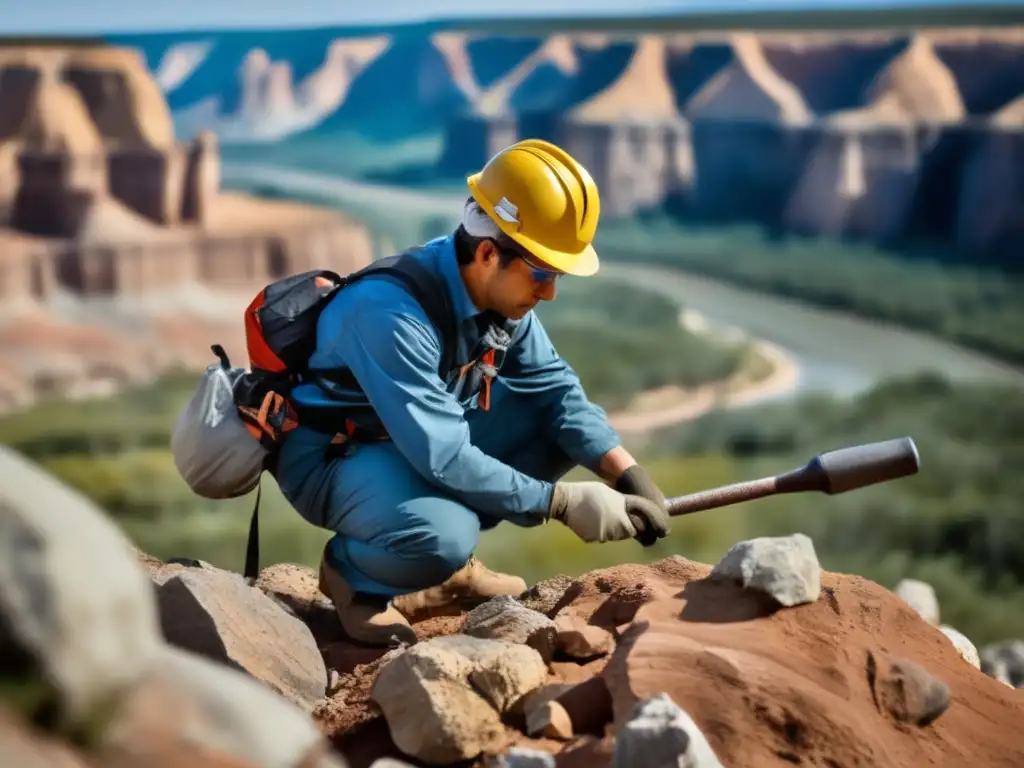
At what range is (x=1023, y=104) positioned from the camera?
15.7 metres

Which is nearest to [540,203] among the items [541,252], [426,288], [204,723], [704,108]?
[541,252]

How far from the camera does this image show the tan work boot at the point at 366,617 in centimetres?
278

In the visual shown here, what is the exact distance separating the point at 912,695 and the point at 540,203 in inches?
47.3

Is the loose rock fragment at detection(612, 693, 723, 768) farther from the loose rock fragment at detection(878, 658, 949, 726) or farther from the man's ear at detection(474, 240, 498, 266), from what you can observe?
the man's ear at detection(474, 240, 498, 266)

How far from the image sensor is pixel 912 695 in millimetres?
2232

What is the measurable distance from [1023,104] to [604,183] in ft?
18.7

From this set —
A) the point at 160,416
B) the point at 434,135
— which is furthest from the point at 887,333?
the point at 160,416

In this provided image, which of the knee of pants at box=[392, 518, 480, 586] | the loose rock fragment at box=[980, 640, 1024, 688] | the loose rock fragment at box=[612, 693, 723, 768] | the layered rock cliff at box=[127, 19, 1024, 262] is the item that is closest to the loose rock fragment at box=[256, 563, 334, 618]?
the knee of pants at box=[392, 518, 480, 586]

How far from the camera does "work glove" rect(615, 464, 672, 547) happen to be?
9.12 feet

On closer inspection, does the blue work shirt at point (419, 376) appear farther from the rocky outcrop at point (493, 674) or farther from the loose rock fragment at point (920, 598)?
the loose rock fragment at point (920, 598)

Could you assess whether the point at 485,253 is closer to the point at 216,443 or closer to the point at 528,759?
the point at 216,443

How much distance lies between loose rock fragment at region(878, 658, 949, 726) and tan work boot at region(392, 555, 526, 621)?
3.55 feet

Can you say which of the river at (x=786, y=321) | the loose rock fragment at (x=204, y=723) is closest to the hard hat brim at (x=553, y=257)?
the loose rock fragment at (x=204, y=723)

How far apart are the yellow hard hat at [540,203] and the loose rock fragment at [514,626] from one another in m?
0.71
